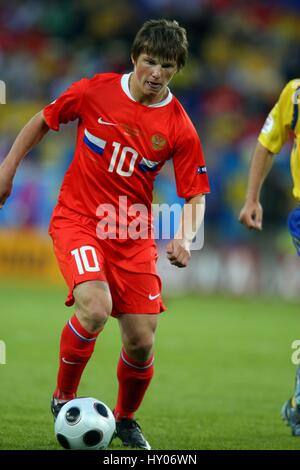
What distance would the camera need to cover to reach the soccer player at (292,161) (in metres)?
5.33

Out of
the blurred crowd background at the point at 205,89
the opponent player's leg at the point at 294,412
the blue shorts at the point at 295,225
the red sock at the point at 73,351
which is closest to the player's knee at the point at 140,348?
the red sock at the point at 73,351

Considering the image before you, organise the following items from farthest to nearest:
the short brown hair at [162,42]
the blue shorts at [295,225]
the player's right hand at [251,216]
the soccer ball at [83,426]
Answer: the blue shorts at [295,225] < the player's right hand at [251,216] < the short brown hair at [162,42] < the soccer ball at [83,426]

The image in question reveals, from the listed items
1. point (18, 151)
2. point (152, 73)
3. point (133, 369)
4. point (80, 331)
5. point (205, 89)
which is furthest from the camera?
point (205, 89)

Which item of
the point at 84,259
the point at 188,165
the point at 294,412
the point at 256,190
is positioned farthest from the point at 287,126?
the point at 294,412

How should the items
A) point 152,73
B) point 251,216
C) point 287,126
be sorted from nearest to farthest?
point 152,73, point 251,216, point 287,126

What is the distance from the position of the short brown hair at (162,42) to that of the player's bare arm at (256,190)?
0.77 metres

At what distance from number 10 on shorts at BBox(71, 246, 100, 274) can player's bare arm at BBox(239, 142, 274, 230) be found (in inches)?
37.0

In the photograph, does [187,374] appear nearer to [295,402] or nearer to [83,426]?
[295,402]

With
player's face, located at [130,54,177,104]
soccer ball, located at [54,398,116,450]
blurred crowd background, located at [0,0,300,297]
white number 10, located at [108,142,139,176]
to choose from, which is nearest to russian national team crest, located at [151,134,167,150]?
white number 10, located at [108,142,139,176]

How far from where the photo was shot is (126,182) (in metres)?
5.08

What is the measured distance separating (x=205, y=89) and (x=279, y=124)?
11.9 meters

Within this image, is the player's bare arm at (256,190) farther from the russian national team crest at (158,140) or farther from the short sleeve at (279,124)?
the russian national team crest at (158,140)

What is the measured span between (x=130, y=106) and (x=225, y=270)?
31.8ft
